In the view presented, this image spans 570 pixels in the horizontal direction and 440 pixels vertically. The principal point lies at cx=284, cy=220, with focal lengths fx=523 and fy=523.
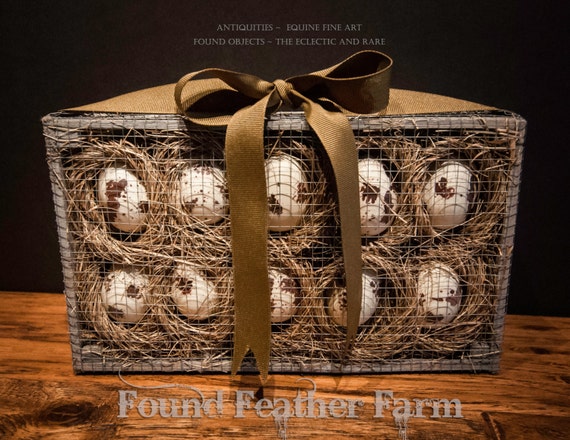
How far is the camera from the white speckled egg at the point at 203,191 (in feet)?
2.80

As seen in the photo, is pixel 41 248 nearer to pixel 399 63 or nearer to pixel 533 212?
pixel 399 63

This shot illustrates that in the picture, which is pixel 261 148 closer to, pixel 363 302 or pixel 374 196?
pixel 374 196

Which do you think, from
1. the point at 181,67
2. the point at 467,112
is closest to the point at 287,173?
the point at 467,112

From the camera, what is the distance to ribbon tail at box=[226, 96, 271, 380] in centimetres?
79

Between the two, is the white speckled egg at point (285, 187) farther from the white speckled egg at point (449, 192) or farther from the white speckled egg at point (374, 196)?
the white speckled egg at point (449, 192)

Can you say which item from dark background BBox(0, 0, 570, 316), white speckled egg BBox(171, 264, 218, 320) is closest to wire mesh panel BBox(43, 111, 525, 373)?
white speckled egg BBox(171, 264, 218, 320)

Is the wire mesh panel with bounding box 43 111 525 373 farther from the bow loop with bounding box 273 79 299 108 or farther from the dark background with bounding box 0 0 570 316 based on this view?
the dark background with bounding box 0 0 570 316

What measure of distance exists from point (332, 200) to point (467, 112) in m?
0.28

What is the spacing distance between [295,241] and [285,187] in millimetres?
98

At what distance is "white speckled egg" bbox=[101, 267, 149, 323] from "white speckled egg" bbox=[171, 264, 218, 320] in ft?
0.20

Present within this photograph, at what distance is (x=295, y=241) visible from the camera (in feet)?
2.90

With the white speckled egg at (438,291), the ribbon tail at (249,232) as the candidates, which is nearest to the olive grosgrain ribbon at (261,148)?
the ribbon tail at (249,232)

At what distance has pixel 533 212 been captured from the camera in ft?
3.89

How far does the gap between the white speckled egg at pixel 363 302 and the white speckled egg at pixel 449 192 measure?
16cm
